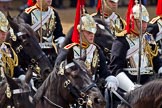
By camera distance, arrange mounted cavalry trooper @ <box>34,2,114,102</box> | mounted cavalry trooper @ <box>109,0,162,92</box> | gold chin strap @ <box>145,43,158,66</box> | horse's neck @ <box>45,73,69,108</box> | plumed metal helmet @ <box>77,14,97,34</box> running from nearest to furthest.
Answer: horse's neck @ <box>45,73,69,108</box> → mounted cavalry trooper @ <box>34,2,114,102</box> → plumed metal helmet @ <box>77,14,97,34</box> → mounted cavalry trooper @ <box>109,0,162,92</box> → gold chin strap @ <box>145,43,158,66</box>

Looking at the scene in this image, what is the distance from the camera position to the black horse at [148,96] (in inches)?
382

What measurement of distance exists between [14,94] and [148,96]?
1496mm

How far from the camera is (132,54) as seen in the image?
38.2ft

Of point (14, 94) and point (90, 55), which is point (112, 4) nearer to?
point (90, 55)

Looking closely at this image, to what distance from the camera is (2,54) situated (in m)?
10.8

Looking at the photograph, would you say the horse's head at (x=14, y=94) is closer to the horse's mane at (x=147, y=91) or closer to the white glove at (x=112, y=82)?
the horse's mane at (x=147, y=91)

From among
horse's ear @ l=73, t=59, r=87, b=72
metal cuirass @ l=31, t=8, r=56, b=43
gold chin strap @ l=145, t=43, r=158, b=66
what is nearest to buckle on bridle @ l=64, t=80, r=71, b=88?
horse's ear @ l=73, t=59, r=87, b=72

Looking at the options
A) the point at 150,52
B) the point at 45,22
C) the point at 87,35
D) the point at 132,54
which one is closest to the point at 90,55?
the point at 87,35

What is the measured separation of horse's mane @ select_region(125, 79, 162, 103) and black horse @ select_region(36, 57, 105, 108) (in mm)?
→ 468

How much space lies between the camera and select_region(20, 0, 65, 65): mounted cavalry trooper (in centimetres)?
1423

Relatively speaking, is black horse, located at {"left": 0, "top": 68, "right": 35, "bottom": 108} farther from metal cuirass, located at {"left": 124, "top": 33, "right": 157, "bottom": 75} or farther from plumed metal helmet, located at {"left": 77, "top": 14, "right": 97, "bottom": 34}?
metal cuirass, located at {"left": 124, "top": 33, "right": 157, "bottom": 75}

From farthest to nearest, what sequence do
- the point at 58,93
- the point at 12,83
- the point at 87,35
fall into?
the point at 87,35
the point at 58,93
the point at 12,83

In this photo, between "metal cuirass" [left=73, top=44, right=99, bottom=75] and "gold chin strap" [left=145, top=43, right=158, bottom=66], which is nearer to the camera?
"metal cuirass" [left=73, top=44, right=99, bottom=75]

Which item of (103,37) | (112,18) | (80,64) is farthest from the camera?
(112,18)
